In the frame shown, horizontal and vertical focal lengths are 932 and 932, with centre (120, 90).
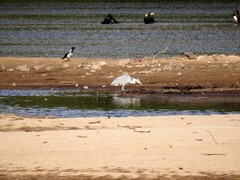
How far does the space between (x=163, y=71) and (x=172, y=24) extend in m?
35.1

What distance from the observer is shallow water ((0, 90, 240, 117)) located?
19203 millimetres

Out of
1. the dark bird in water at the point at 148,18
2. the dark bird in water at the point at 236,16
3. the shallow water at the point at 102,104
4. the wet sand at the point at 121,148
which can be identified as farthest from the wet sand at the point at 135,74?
the dark bird in water at the point at 148,18

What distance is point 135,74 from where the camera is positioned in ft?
81.5

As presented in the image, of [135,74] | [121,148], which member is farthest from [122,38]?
[121,148]

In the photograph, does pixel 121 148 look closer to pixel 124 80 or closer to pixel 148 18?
pixel 124 80

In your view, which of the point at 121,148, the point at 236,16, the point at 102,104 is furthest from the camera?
the point at 236,16

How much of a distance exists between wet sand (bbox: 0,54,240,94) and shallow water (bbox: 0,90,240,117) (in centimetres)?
115

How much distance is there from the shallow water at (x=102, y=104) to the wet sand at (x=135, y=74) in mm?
1146

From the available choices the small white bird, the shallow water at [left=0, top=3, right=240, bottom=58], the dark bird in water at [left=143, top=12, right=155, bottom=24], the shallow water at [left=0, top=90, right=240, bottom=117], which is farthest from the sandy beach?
the dark bird in water at [left=143, top=12, right=155, bottom=24]

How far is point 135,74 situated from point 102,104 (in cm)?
427

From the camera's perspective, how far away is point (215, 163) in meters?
12.1

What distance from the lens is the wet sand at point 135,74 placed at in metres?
23.4

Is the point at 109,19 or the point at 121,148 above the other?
the point at 109,19

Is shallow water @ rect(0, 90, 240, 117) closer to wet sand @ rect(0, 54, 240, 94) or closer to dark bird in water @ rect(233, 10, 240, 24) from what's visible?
wet sand @ rect(0, 54, 240, 94)
